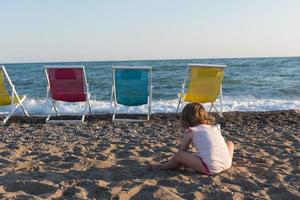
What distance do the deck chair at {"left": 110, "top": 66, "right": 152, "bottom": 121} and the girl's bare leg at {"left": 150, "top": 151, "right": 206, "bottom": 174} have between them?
3633mm

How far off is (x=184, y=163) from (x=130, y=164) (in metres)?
0.57

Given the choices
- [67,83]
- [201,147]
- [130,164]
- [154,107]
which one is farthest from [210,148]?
[154,107]

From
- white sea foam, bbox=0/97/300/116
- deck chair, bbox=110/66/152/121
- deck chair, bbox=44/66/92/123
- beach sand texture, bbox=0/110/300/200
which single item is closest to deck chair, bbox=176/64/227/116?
deck chair, bbox=110/66/152/121

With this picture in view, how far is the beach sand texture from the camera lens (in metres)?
3.41

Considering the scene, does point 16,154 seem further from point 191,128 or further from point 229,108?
point 229,108

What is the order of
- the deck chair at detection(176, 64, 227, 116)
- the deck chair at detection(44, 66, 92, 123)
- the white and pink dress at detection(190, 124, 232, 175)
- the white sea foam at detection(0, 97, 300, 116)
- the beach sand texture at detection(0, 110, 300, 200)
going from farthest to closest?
the white sea foam at detection(0, 97, 300, 116) → the deck chair at detection(176, 64, 227, 116) → the deck chair at detection(44, 66, 92, 123) → the white and pink dress at detection(190, 124, 232, 175) → the beach sand texture at detection(0, 110, 300, 200)

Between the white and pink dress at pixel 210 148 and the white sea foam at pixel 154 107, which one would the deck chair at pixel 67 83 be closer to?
the white sea foam at pixel 154 107

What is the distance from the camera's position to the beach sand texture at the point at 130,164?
3408 mm

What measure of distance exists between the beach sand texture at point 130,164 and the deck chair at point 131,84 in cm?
78

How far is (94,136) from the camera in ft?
20.0

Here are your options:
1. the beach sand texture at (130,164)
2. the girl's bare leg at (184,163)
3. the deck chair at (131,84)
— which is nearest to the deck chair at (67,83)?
the deck chair at (131,84)

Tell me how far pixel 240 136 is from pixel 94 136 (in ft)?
6.29

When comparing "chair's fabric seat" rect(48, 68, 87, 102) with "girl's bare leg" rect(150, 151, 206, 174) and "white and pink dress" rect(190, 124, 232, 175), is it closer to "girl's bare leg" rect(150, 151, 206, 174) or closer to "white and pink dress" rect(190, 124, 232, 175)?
"girl's bare leg" rect(150, 151, 206, 174)

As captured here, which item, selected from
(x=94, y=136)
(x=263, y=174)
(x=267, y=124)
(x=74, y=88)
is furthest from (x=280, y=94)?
(x=263, y=174)
